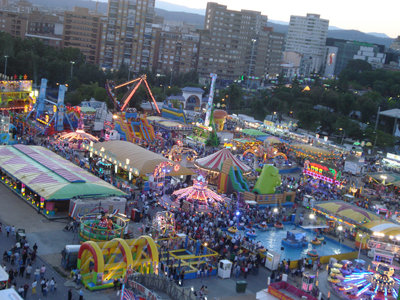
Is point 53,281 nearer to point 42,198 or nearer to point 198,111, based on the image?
point 42,198

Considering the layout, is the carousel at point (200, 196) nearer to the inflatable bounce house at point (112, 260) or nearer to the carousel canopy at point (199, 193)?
the carousel canopy at point (199, 193)

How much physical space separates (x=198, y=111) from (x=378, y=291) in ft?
165

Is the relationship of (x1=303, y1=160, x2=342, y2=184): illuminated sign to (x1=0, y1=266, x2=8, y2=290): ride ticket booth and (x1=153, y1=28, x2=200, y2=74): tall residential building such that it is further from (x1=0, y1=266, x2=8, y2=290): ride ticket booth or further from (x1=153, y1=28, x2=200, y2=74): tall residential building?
(x1=153, y1=28, x2=200, y2=74): tall residential building

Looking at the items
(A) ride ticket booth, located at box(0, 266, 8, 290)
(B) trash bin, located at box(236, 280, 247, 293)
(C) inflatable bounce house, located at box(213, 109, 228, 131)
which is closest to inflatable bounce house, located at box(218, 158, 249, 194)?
(B) trash bin, located at box(236, 280, 247, 293)

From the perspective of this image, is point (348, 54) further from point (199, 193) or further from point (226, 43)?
point (199, 193)

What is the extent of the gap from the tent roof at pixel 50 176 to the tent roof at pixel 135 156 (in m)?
4.76

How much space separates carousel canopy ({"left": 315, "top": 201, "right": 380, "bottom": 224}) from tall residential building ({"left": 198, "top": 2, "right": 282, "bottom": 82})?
86836 millimetres

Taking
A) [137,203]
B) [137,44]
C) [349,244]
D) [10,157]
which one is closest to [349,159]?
[349,244]

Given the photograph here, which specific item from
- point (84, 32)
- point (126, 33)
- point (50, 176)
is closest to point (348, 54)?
point (126, 33)

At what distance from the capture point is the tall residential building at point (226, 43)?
120m

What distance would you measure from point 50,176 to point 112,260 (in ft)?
32.0

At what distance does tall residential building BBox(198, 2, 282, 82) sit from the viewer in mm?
120188

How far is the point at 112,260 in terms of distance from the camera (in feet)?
70.0

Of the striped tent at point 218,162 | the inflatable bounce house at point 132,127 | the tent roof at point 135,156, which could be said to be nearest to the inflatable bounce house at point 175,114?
the inflatable bounce house at point 132,127
